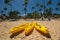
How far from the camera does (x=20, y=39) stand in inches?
585

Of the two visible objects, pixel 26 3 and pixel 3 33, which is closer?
pixel 3 33

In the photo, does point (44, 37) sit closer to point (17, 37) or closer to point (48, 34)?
point (48, 34)

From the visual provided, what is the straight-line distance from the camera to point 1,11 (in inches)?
2552

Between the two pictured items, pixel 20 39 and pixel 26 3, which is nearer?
pixel 20 39

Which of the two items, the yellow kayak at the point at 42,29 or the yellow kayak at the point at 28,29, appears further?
the yellow kayak at the point at 28,29

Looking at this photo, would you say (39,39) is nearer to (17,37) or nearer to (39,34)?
(39,34)

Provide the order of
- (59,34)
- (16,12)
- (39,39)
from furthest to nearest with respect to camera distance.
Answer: (16,12) < (59,34) < (39,39)

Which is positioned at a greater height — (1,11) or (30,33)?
(30,33)

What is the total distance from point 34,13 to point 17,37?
56920mm

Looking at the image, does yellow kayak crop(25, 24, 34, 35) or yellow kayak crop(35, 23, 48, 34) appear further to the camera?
yellow kayak crop(25, 24, 34, 35)

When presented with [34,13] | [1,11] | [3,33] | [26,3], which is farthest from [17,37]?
[34,13]

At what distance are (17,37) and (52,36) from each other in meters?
3.18

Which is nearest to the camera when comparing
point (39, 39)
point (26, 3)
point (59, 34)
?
→ point (39, 39)

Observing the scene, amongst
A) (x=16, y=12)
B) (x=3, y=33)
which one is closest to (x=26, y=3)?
(x=16, y=12)
